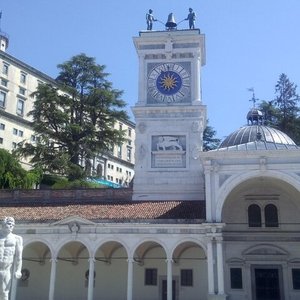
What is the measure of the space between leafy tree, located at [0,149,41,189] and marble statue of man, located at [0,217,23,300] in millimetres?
28910

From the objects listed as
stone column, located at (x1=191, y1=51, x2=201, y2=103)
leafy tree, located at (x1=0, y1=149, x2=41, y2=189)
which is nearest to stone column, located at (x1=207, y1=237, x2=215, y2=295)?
stone column, located at (x1=191, y1=51, x2=201, y2=103)

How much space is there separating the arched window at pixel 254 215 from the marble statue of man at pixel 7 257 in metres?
18.7

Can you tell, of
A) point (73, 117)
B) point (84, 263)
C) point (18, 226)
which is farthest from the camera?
point (73, 117)

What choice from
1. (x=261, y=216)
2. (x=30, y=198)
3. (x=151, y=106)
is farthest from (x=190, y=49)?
(x=30, y=198)

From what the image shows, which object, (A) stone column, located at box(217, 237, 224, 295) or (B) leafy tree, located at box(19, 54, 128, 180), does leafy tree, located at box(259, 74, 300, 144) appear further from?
(A) stone column, located at box(217, 237, 224, 295)

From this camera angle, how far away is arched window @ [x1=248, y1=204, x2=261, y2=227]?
28.9 meters

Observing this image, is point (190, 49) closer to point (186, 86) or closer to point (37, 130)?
point (186, 86)

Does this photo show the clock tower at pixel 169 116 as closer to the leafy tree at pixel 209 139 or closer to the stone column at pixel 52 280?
the stone column at pixel 52 280

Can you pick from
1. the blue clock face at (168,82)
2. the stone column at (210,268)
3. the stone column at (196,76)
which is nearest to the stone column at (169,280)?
the stone column at (210,268)

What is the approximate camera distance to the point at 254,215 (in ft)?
95.7

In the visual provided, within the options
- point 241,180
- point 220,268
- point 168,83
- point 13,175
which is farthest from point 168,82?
point 13,175

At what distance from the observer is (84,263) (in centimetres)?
3045

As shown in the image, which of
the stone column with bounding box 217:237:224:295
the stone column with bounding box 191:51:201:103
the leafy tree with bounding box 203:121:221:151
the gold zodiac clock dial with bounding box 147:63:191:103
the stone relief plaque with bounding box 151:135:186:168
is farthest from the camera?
the leafy tree with bounding box 203:121:221:151

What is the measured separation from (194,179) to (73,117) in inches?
762
